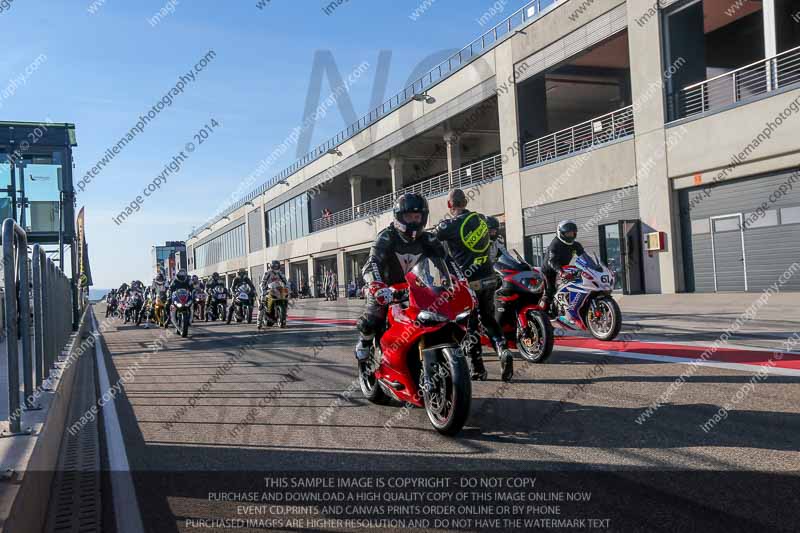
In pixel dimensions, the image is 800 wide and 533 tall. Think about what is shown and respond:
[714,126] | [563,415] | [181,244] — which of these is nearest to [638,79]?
[714,126]

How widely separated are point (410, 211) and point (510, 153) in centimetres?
2190

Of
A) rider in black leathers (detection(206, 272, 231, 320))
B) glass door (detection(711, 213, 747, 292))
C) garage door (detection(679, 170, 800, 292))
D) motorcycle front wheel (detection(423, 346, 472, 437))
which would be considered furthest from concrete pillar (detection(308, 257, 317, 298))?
motorcycle front wheel (detection(423, 346, 472, 437))

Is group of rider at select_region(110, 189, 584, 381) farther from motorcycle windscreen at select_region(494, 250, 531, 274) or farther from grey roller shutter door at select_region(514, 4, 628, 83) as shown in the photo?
grey roller shutter door at select_region(514, 4, 628, 83)

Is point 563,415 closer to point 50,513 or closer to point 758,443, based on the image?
point 758,443

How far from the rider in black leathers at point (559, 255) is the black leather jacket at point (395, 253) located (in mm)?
3764

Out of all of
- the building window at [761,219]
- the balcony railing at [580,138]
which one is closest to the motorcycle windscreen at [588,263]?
the building window at [761,219]

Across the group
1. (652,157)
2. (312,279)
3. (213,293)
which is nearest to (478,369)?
(652,157)

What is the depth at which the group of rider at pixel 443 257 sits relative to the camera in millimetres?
5367

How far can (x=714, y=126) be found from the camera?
17594 millimetres

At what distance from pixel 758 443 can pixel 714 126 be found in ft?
51.3

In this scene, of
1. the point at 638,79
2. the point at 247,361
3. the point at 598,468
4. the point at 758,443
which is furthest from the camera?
the point at 638,79

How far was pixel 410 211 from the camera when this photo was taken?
5.34 meters

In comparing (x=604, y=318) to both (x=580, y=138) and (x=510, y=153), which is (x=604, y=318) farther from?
(x=510, y=153)

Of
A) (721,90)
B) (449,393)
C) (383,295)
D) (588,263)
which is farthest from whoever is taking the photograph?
(721,90)
